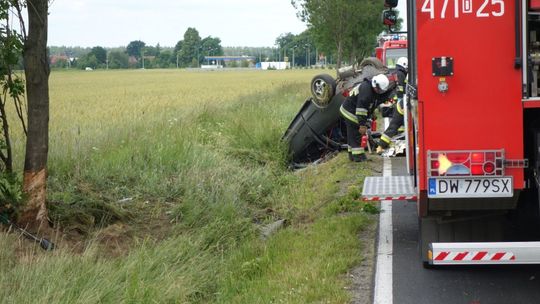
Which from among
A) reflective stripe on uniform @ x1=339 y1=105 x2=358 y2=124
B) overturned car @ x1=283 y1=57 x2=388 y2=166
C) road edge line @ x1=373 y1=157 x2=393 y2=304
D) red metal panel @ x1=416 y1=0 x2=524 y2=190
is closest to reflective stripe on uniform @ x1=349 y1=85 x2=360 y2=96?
reflective stripe on uniform @ x1=339 y1=105 x2=358 y2=124

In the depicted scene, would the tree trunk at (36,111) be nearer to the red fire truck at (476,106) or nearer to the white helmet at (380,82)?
the red fire truck at (476,106)

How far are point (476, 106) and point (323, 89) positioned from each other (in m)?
7.93

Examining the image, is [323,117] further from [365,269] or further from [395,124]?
[365,269]

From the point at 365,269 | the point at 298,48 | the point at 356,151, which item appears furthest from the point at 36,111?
the point at 298,48

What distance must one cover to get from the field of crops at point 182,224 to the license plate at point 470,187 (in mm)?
1102

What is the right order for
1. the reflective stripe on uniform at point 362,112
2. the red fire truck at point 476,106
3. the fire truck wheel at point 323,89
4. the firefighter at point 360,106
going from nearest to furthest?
the red fire truck at point 476,106
the firefighter at point 360,106
the reflective stripe on uniform at point 362,112
the fire truck wheel at point 323,89

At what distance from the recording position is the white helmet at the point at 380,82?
11.0 meters

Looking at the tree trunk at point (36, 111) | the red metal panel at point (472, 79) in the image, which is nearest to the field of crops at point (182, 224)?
the tree trunk at point (36, 111)

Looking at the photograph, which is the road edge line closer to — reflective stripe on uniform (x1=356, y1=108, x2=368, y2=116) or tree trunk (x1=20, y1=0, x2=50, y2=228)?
reflective stripe on uniform (x1=356, y1=108, x2=368, y2=116)

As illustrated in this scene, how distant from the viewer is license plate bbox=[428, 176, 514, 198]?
476cm

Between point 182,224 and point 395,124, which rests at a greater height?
point 395,124

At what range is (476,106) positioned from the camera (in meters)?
4.75

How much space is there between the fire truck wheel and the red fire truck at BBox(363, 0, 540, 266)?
7.60 metres

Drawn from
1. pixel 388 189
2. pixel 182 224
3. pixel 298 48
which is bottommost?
pixel 182 224
